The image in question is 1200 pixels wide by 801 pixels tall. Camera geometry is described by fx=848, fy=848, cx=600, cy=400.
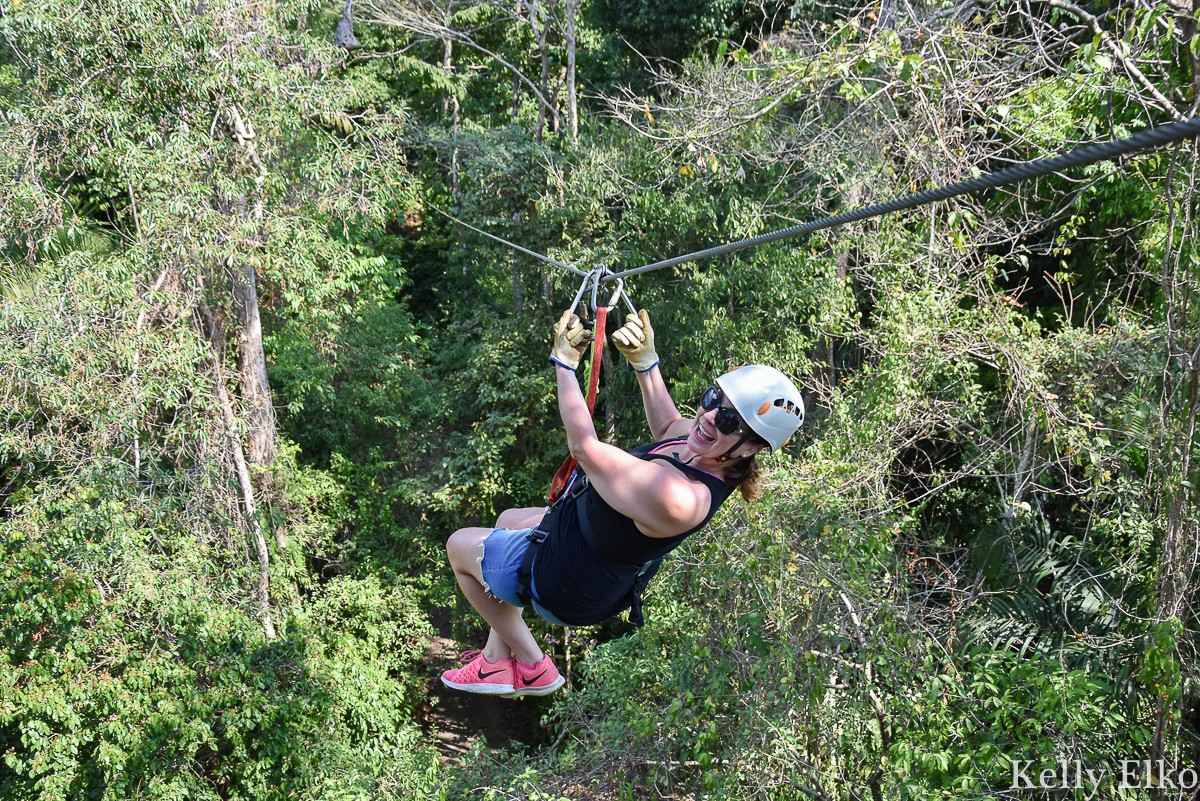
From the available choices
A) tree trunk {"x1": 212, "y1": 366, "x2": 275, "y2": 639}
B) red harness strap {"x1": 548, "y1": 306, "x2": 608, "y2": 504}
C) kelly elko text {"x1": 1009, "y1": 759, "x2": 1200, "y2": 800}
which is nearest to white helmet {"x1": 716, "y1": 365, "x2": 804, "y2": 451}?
red harness strap {"x1": 548, "y1": 306, "x2": 608, "y2": 504}

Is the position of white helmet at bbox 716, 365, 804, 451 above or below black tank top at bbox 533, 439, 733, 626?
above

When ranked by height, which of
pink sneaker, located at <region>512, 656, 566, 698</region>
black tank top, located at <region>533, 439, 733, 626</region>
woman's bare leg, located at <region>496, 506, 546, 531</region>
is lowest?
pink sneaker, located at <region>512, 656, 566, 698</region>

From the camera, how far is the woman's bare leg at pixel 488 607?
2.84 meters

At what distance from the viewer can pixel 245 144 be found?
815 cm

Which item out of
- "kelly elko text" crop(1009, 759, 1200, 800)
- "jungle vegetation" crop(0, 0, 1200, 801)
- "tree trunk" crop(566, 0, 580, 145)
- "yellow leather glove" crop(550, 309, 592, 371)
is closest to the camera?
"yellow leather glove" crop(550, 309, 592, 371)

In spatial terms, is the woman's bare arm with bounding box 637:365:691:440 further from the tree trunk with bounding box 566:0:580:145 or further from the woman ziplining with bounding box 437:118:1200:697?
the tree trunk with bounding box 566:0:580:145

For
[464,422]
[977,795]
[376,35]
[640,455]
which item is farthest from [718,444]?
[376,35]

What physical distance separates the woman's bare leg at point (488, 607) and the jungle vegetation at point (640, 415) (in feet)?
6.61

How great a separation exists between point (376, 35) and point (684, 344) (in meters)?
10.3

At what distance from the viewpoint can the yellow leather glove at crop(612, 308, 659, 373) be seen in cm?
273

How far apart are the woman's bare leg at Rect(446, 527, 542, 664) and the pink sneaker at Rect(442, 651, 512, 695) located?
33mm

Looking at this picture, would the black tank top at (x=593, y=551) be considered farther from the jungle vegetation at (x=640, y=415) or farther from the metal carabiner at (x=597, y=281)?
the jungle vegetation at (x=640, y=415)

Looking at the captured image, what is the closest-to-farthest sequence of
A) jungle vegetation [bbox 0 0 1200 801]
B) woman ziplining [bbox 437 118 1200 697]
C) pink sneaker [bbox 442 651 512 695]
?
woman ziplining [bbox 437 118 1200 697], pink sneaker [bbox 442 651 512 695], jungle vegetation [bbox 0 0 1200 801]

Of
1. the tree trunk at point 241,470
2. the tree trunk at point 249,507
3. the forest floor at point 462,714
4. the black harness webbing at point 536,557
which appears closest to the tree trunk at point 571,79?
the tree trunk at point 241,470
